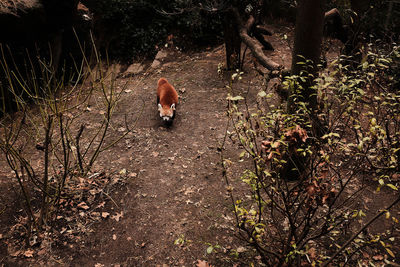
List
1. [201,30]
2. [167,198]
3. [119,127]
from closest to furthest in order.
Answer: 1. [167,198]
2. [119,127]
3. [201,30]

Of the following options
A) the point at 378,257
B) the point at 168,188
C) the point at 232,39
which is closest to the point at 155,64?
the point at 232,39

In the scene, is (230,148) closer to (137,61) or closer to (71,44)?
(137,61)

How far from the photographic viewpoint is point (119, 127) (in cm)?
631

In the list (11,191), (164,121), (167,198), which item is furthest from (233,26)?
(11,191)

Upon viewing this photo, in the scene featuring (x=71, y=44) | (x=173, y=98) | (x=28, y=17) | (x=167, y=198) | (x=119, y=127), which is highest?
(x=28, y=17)

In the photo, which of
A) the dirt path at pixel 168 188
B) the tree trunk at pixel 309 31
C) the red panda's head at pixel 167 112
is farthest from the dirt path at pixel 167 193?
the tree trunk at pixel 309 31

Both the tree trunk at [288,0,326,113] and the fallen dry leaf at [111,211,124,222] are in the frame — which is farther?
the fallen dry leaf at [111,211,124,222]

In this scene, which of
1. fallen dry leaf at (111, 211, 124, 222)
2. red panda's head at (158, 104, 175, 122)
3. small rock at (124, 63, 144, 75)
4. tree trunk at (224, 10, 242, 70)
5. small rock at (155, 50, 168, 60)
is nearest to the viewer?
fallen dry leaf at (111, 211, 124, 222)

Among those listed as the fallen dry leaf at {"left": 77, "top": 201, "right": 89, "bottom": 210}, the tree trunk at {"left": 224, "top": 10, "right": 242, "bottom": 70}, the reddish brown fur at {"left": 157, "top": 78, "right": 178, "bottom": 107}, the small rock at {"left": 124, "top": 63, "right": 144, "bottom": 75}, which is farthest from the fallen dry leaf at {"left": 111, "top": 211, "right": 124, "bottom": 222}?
the small rock at {"left": 124, "top": 63, "right": 144, "bottom": 75}

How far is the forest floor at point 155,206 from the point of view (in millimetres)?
3654

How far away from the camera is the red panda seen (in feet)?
20.0

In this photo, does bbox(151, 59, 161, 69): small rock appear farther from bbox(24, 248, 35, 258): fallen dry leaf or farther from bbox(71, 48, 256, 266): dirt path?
bbox(24, 248, 35, 258): fallen dry leaf

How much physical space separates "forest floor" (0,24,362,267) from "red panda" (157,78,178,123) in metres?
0.28

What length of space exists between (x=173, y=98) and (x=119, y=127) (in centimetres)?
142
